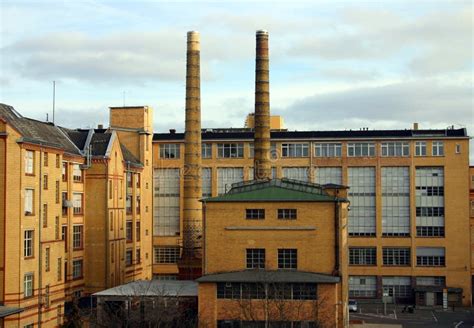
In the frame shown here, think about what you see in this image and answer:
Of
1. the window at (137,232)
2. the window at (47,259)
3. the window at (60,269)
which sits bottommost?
the window at (60,269)

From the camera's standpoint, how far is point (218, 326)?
52.3 meters

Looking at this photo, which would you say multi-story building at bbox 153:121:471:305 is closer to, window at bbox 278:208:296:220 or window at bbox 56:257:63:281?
window at bbox 56:257:63:281

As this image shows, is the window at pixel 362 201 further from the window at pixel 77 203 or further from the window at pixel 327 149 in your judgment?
the window at pixel 77 203

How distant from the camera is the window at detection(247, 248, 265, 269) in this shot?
54000 millimetres

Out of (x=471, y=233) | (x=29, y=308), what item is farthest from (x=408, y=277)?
(x=29, y=308)

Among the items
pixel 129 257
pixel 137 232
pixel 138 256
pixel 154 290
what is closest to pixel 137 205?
pixel 137 232

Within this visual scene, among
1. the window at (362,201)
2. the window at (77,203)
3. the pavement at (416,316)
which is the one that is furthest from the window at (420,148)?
the window at (77,203)

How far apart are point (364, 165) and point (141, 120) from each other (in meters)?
27.6

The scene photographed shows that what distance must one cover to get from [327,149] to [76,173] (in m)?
34.4

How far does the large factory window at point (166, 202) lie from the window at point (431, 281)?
30236 millimetres

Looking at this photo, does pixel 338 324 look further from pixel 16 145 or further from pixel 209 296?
pixel 16 145

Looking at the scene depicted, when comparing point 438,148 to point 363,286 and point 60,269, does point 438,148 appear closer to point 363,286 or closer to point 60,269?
point 363,286

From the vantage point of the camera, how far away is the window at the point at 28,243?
5248 centimetres

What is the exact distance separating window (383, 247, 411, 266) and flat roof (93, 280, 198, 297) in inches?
1257
